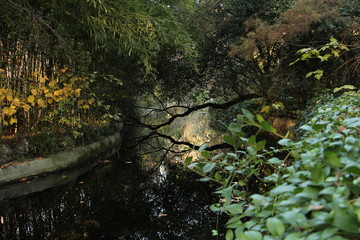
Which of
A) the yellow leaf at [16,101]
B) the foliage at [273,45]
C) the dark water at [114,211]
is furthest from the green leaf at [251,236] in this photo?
the yellow leaf at [16,101]

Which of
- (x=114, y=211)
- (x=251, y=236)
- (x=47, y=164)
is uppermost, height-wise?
(x=47, y=164)

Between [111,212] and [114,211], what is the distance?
4 cm

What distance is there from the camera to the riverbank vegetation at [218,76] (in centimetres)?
91

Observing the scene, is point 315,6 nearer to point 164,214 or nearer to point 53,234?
point 164,214

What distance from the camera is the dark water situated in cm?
247

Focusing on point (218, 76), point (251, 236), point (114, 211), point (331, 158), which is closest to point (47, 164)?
point (114, 211)

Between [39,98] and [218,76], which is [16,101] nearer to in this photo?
Answer: [39,98]

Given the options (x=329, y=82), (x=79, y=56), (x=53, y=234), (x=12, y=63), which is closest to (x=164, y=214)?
(x=53, y=234)

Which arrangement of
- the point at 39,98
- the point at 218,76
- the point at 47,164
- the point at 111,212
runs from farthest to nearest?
the point at 218,76, the point at 47,164, the point at 39,98, the point at 111,212

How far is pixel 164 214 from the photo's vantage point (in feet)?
9.43

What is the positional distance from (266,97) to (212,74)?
1.62 meters

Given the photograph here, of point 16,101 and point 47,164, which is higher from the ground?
point 16,101

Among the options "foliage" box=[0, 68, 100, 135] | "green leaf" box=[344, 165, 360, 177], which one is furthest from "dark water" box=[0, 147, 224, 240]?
"green leaf" box=[344, 165, 360, 177]

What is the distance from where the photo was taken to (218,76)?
7434mm
